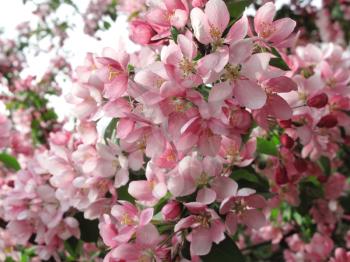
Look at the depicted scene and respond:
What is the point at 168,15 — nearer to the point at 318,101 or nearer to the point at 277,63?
the point at 277,63

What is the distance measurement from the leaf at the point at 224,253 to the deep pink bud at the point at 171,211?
138mm

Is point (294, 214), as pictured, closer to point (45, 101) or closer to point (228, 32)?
point (228, 32)

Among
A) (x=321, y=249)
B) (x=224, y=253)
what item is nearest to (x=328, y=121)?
(x=224, y=253)

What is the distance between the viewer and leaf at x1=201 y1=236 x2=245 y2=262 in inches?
43.9

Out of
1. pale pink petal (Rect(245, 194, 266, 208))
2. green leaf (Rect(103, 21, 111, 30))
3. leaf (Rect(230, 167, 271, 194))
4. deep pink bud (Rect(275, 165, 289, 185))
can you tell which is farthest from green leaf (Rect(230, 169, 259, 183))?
green leaf (Rect(103, 21, 111, 30))

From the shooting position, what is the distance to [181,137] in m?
0.98

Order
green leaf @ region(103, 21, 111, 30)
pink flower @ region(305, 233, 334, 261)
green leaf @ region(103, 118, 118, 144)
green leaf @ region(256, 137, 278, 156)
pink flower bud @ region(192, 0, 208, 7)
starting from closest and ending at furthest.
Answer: pink flower bud @ region(192, 0, 208, 7), green leaf @ region(103, 118, 118, 144), green leaf @ region(256, 137, 278, 156), pink flower @ region(305, 233, 334, 261), green leaf @ region(103, 21, 111, 30)

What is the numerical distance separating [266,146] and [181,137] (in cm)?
61

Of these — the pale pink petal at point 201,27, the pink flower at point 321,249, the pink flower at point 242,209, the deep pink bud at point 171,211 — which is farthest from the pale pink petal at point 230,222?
the pink flower at point 321,249

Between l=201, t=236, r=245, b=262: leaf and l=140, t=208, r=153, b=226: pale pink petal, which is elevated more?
l=140, t=208, r=153, b=226: pale pink petal

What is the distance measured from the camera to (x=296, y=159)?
1491mm

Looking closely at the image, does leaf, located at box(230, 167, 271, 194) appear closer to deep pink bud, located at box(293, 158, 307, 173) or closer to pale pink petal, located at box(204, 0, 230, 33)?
deep pink bud, located at box(293, 158, 307, 173)

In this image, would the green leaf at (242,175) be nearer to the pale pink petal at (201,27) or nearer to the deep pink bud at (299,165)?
the deep pink bud at (299,165)

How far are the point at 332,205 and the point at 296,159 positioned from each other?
21.7 inches
